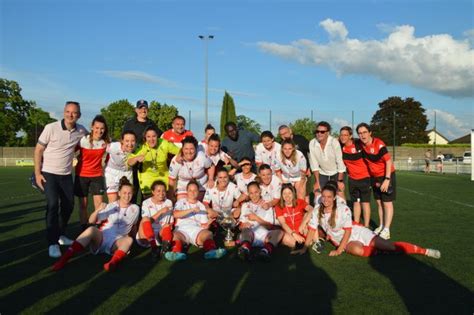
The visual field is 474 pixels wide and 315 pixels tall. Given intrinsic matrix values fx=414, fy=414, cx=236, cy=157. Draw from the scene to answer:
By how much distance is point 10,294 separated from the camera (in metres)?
3.90

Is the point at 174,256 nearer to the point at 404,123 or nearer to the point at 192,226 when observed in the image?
Answer: the point at 192,226

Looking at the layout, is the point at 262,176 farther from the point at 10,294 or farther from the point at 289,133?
the point at 10,294

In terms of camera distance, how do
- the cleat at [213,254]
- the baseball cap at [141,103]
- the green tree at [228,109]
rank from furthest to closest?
the green tree at [228,109]
the baseball cap at [141,103]
the cleat at [213,254]

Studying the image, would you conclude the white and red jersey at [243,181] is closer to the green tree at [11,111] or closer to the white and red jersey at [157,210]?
the white and red jersey at [157,210]

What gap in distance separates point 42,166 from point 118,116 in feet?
211

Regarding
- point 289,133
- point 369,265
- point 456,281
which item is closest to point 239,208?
point 289,133

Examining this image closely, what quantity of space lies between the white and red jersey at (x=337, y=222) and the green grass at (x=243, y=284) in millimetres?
238

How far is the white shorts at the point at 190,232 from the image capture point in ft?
19.0

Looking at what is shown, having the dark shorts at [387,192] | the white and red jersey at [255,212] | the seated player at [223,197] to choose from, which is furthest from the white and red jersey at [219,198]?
the dark shorts at [387,192]

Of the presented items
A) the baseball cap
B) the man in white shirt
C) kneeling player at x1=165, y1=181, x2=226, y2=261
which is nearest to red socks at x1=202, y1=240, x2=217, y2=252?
kneeling player at x1=165, y1=181, x2=226, y2=261

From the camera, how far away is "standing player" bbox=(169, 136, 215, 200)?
249 inches

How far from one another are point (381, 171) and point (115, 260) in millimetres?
4332

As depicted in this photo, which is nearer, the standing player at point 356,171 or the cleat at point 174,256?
the cleat at point 174,256

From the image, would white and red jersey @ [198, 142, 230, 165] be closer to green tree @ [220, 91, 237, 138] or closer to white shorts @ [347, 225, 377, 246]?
white shorts @ [347, 225, 377, 246]
